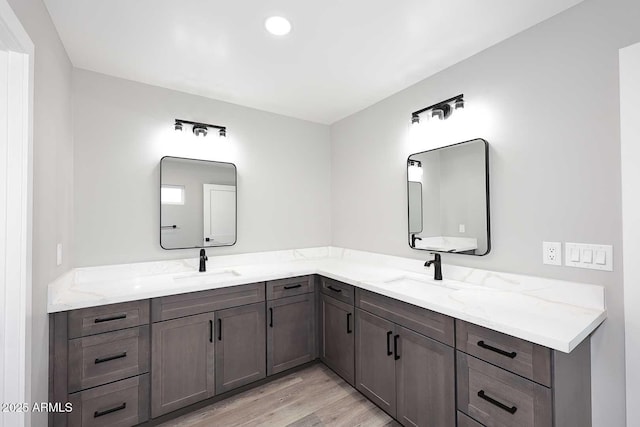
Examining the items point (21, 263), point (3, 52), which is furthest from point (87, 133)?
point (21, 263)

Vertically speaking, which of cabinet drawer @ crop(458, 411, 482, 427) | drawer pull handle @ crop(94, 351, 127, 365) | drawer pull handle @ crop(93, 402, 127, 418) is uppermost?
drawer pull handle @ crop(94, 351, 127, 365)

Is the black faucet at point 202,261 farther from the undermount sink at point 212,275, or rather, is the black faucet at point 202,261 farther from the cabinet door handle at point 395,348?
the cabinet door handle at point 395,348

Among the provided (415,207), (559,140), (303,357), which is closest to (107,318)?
(303,357)

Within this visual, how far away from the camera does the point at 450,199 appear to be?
7.31 feet

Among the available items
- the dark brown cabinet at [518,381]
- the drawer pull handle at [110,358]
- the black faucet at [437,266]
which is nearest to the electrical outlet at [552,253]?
the dark brown cabinet at [518,381]

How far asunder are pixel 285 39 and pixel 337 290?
189 cm

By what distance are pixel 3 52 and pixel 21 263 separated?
3.02 ft

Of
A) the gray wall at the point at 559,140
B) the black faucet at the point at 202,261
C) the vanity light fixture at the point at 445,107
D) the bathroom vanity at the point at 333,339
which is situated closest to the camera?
the bathroom vanity at the point at 333,339

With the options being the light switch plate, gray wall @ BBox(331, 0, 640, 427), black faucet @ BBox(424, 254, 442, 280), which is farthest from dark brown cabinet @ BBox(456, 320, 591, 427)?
black faucet @ BBox(424, 254, 442, 280)

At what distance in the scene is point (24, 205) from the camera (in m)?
1.31

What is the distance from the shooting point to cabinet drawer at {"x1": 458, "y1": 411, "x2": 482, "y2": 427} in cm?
148

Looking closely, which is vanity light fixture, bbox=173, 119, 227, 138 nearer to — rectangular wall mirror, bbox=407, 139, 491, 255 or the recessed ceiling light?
the recessed ceiling light

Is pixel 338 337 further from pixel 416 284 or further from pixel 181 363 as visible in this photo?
pixel 181 363

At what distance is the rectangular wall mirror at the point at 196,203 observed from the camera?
2.51 m
